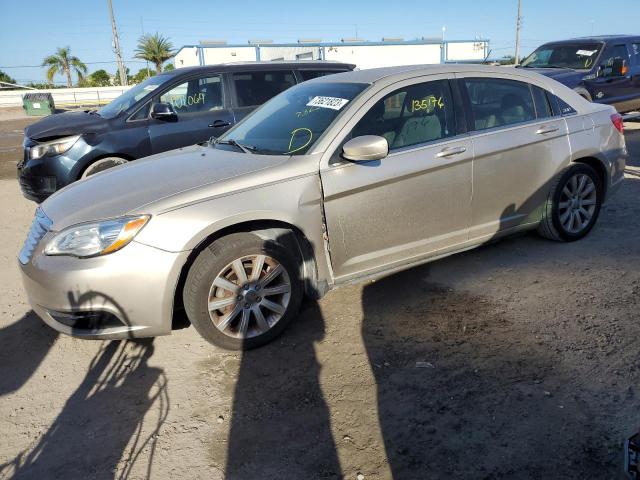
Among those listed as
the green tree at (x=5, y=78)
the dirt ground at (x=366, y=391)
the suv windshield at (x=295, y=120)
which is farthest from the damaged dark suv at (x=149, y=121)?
the green tree at (x=5, y=78)

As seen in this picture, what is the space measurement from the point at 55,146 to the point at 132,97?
3.77 feet

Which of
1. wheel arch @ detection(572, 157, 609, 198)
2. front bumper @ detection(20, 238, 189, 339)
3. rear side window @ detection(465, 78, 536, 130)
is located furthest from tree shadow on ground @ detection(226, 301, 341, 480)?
wheel arch @ detection(572, 157, 609, 198)

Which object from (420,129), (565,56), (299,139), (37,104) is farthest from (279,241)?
(37,104)

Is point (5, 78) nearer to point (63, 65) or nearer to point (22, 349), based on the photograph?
point (63, 65)

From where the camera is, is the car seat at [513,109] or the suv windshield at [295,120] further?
the car seat at [513,109]

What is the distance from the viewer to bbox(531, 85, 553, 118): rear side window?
4586 mm

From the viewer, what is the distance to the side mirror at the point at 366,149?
343 centimetres

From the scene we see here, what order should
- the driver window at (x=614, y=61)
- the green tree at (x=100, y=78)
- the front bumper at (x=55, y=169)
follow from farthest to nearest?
1. the green tree at (x=100, y=78)
2. the driver window at (x=614, y=61)
3. the front bumper at (x=55, y=169)

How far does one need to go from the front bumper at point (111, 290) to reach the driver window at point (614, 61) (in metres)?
10.9

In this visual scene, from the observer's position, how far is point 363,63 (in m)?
47.1

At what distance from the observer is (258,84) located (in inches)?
280

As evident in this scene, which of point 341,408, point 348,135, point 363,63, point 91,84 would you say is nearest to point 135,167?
point 348,135

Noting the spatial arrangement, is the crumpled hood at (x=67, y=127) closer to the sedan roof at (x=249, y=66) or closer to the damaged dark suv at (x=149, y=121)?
the damaged dark suv at (x=149, y=121)

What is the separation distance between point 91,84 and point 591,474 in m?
60.0
